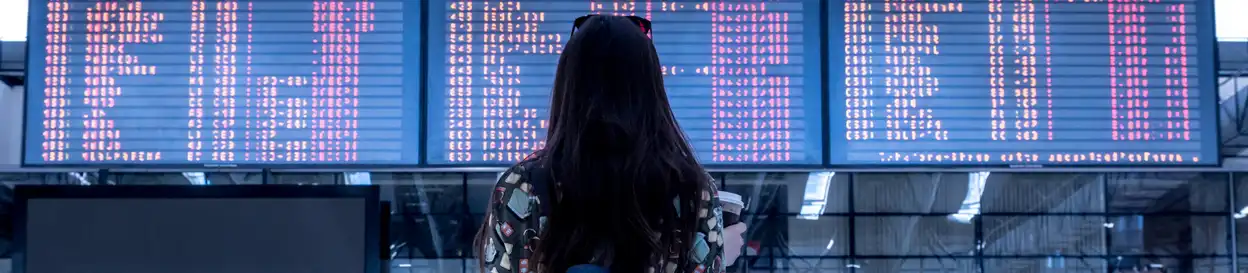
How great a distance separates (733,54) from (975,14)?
952 mm

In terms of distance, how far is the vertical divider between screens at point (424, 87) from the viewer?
11.3ft

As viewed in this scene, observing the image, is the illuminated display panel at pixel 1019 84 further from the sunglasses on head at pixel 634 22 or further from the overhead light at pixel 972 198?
the sunglasses on head at pixel 634 22

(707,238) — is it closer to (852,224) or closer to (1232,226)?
(852,224)

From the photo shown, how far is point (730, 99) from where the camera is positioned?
3.43 meters

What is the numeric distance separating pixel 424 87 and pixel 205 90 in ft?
2.70

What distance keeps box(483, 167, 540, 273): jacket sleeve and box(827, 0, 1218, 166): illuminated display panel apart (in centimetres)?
229

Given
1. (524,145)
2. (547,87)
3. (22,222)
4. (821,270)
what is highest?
(547,87)

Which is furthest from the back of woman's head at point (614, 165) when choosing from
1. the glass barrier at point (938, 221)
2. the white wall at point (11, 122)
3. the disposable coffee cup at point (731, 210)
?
the white wall at point (11, 122)

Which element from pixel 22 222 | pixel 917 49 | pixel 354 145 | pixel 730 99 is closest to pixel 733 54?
pixel 730 99

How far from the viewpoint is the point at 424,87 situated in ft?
11.3

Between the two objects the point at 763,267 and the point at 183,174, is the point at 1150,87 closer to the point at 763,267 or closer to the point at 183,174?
the point at 763,267

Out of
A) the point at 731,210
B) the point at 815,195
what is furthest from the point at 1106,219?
the point at 731,210

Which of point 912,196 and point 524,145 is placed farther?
point 912,196

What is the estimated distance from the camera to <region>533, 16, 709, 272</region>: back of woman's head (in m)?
1.29
